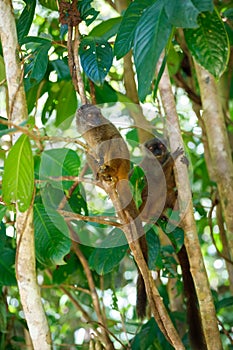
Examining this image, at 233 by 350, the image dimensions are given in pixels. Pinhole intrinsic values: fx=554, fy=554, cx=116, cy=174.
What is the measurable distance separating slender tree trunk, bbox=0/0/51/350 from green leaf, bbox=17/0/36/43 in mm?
106

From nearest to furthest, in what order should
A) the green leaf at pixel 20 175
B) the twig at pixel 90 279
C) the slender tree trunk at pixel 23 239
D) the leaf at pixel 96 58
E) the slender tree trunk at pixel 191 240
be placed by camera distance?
the green leaf at pixel 20 175, the slender tree trunk at pixel 23 239, the leaf at pixel 96 58, the slender tree trunk at pixel 191 240, the twig at pixel 90 279

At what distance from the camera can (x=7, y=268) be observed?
1.88 metres

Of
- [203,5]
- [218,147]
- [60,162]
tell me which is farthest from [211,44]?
[218,147]

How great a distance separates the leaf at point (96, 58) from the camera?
1259mm

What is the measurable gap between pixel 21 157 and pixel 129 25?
1.21 ft

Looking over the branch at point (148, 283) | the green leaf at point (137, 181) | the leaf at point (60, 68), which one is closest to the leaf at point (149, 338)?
the green leaf at point (137, 181)

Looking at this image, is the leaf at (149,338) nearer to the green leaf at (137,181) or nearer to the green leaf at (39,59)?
the green leaf at (137,181)

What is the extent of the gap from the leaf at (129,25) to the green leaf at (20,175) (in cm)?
32

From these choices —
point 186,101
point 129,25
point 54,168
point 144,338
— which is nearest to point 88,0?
point 129,25

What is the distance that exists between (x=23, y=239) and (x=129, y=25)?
50cm

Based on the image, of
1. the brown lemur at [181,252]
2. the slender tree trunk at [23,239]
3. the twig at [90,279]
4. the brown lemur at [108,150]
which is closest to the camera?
the slender tree trunk at [23,239]

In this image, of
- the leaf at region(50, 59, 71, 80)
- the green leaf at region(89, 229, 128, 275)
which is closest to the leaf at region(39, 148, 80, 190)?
the green leaf at region(89, 229, 128, 275)

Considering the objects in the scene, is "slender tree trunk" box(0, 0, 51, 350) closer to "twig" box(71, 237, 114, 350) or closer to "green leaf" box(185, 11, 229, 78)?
"green leaf" box(185, 11, 229, 78)

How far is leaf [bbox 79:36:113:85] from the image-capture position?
4.13ft
